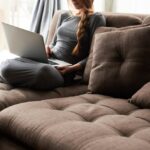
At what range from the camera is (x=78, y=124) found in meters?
1.28

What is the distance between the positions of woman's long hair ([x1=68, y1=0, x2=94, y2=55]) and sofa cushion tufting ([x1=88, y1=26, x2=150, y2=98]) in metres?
0.28

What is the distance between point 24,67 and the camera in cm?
186

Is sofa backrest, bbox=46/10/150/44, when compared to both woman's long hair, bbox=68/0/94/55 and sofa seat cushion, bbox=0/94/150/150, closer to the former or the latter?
woman's long hair, bbox=68/0/94/55

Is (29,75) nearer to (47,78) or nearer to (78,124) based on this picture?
(47,78)

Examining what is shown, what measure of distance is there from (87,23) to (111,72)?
493mm

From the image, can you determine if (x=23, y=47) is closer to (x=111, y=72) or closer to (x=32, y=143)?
(x=111, y=72)

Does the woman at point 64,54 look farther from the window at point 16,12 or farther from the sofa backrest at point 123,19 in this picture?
the window at point 16,12

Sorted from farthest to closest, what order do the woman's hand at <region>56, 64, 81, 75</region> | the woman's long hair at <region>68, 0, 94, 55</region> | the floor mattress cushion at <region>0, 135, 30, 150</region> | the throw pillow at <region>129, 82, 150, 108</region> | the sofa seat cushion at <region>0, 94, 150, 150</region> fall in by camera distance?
Result: the woman's long hair at <region>68, 0, 94, 55</region>, the woman's hand at <region>56, 64, 81, 75</region>, the throw pillow at <region>129, 82, 150, 108</region>, the floor mattress cushion at <region>0, 135, 30, 150</region>, the sofa seat cushion at <region>0, 94, 150, 150</region>

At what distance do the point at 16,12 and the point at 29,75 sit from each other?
4.59 ft

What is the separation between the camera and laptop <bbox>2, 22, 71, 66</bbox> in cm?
185

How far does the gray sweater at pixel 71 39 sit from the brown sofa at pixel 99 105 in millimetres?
79

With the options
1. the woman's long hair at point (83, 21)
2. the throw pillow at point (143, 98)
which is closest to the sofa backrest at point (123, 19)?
the woman's long hair at point (83, 21)

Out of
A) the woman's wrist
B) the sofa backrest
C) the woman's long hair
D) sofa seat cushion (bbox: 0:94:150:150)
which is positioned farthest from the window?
sofa seat cushion (bbox: 0:94:150:150)

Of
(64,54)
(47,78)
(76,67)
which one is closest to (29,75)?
(47,78)
